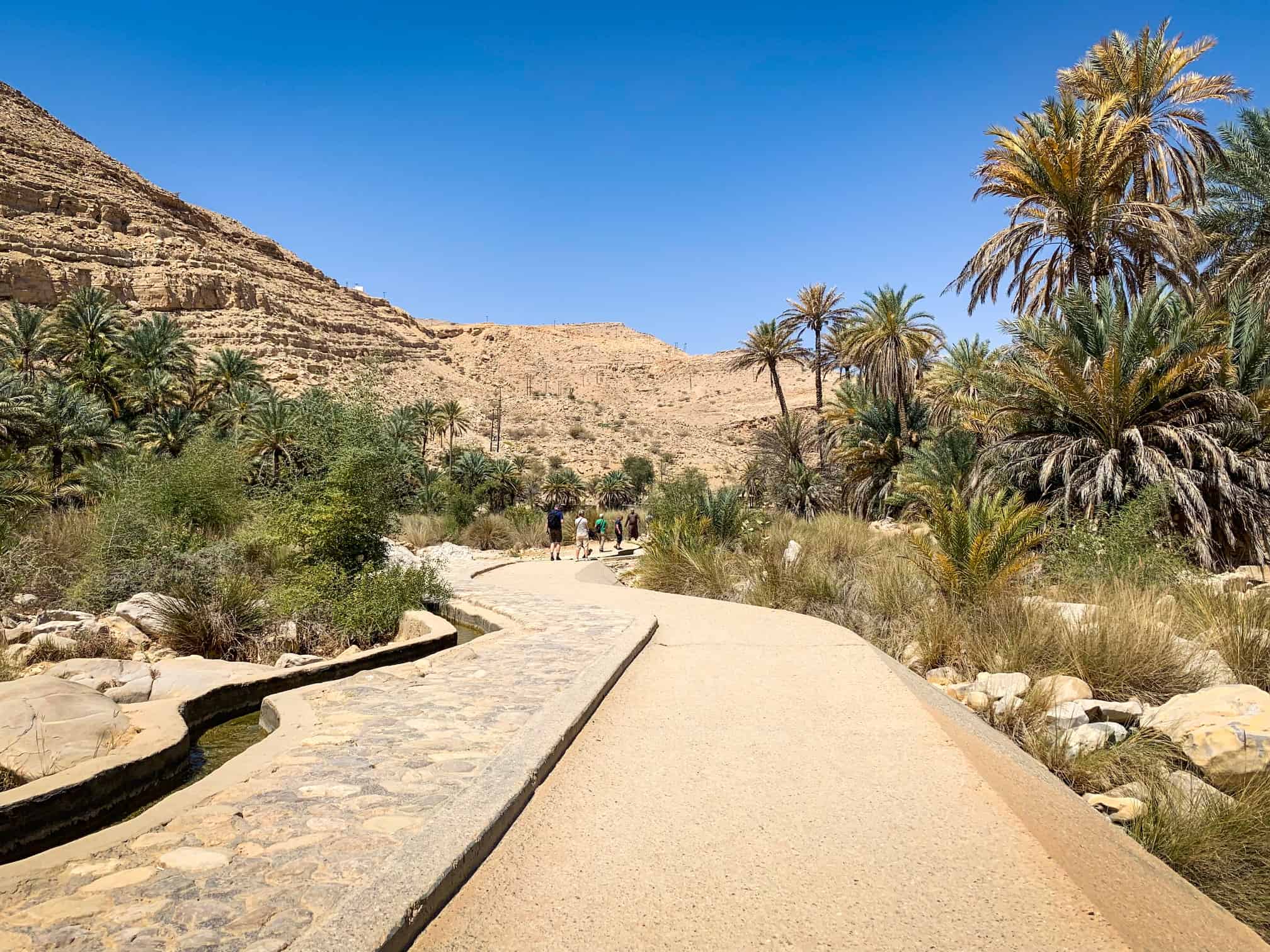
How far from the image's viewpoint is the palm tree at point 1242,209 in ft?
56.5

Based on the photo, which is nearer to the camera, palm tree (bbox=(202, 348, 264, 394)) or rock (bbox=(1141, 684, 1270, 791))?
rock (bbox=(1141, 684, 1270, 791))

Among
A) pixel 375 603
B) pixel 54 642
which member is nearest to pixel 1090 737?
pixel 375 603

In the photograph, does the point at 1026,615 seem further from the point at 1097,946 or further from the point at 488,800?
the point at 488,800

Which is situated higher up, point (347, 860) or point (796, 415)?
point (796, 415)

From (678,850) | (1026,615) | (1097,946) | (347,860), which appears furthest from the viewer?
(1026,615)

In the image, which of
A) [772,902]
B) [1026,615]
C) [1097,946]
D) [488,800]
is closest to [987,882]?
[1097,946]

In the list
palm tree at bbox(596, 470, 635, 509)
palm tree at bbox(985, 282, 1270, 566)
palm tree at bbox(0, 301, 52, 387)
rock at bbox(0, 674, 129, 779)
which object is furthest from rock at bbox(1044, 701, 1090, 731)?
palm tree at bbox(596, 470, 635, 509)

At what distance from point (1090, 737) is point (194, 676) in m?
7.94

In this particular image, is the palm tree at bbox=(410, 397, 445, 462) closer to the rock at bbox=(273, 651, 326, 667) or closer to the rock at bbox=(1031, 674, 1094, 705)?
the rock at bbox=(273, 651, 326, 667)

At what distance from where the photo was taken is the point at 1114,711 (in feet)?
19.1

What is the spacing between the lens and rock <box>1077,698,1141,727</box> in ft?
19.0

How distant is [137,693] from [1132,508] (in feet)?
41.2

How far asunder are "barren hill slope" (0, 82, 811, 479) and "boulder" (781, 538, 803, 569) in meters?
43.9

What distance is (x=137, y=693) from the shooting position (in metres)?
6.79
